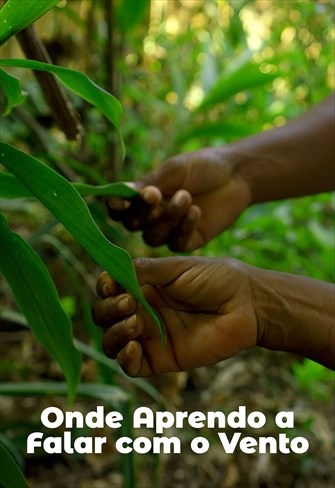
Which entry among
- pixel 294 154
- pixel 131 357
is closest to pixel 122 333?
pixel 131 357

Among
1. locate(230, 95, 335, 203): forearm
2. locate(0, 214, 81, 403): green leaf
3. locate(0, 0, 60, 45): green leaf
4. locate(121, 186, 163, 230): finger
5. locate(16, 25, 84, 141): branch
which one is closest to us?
locate(0, 0, 60, 45): green leaf

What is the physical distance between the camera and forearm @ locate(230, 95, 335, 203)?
1039 millimetres

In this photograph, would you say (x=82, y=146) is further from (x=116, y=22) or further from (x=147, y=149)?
(x=147, y=149)

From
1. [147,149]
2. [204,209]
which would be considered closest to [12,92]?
[204,209]

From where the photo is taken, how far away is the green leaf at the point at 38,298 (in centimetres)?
63

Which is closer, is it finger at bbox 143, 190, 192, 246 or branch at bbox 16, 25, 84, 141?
branch at bbox 16, 25, 84, 141

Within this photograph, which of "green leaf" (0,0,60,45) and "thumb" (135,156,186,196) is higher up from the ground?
"green leaf" (0,0,60,45)

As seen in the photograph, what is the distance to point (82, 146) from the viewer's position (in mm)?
1230

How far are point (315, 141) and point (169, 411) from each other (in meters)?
0.55

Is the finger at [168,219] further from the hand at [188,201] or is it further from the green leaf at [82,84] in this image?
the green leaf at [82,84]

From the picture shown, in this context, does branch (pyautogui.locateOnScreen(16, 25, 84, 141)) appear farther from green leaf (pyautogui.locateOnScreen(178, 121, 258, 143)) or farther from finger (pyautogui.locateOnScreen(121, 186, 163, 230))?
green leaf (pyautogui.locateOnScreen(178, 121, 258, 143))

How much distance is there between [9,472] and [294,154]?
2.11 ft

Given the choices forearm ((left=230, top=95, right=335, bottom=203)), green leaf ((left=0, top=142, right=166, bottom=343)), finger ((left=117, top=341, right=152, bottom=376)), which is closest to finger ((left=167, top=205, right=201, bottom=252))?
forearm ((left=230, top=95, right=335, bottom=203))

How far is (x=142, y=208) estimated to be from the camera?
0.93 m
